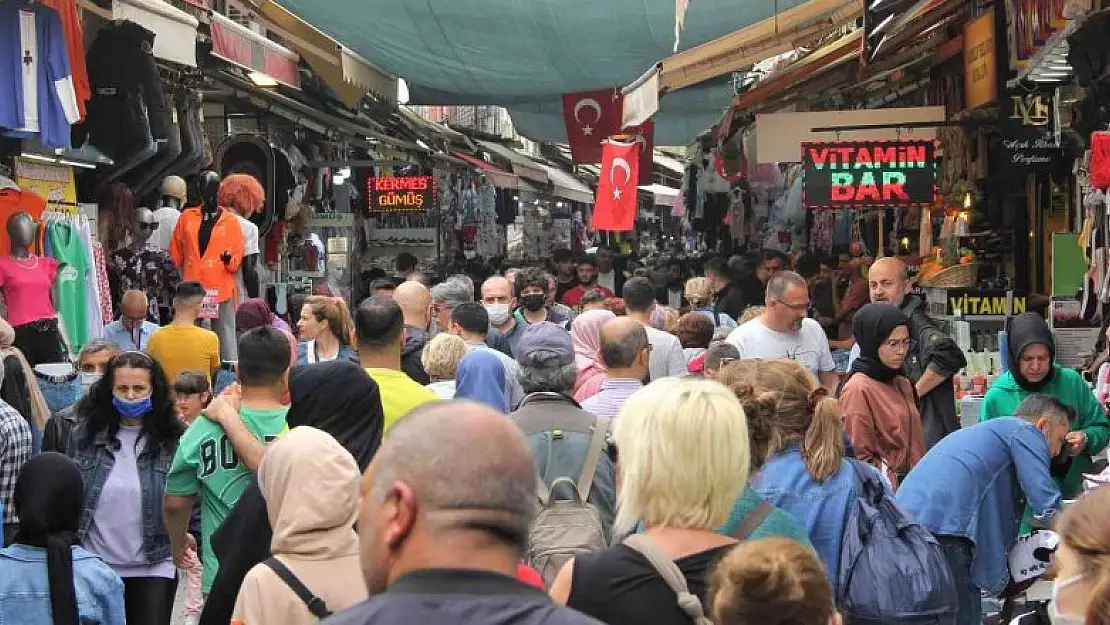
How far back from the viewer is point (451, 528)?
2.40 m

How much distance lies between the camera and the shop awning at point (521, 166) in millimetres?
29219

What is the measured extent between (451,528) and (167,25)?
9108 mm

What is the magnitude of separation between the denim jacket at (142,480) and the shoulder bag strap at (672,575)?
10.4ft

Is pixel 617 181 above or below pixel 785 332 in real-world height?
above

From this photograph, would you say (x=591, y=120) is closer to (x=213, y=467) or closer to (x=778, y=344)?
(x=778, y=344)

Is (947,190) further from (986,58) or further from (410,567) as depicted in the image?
(410,567)

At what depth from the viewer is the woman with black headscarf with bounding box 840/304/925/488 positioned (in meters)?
6.93

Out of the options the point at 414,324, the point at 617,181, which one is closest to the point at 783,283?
the point at 414,324

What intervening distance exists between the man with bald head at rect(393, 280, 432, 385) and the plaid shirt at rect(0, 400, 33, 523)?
9.83ft

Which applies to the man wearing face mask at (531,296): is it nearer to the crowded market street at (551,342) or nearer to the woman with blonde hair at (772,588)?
the crowded market street at (551,342)

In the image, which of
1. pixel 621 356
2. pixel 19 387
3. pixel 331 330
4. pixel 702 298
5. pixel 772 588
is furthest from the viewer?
pixel 702 298

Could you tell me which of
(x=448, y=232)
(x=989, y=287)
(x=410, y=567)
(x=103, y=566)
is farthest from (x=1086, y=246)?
(x=448, y=232)

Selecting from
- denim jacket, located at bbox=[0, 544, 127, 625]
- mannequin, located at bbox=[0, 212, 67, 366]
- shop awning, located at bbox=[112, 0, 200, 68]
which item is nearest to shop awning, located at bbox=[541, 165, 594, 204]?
shop awning, located at bbox=[112, 0, 200, 68]

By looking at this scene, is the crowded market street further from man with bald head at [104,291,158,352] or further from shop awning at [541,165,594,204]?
shop awning at [541,165,594,204]
